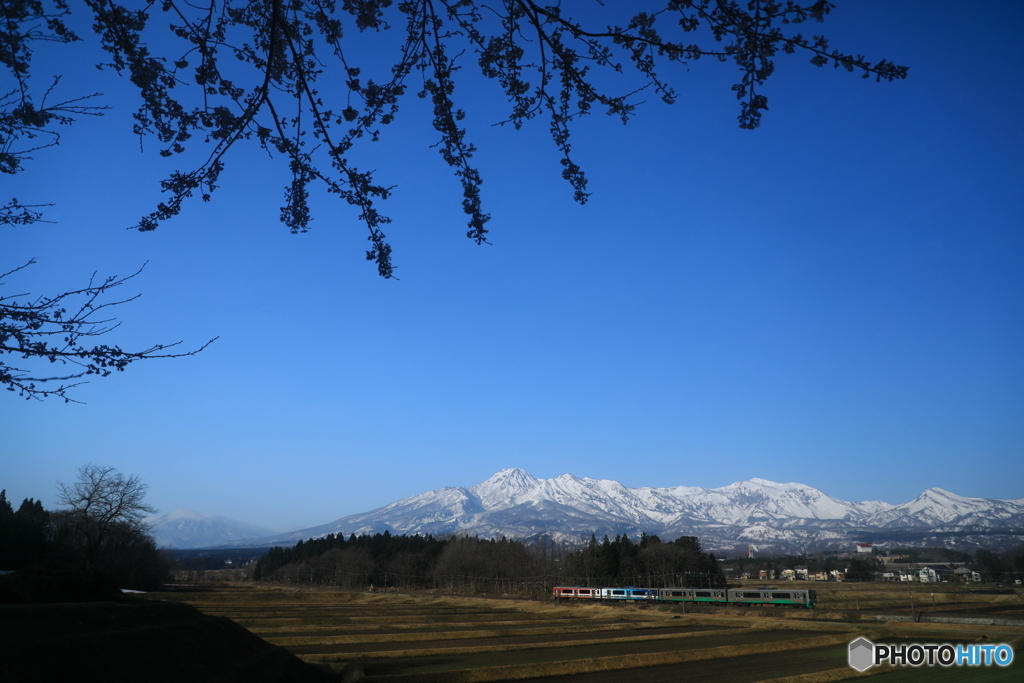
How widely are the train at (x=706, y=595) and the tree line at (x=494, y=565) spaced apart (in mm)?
13717

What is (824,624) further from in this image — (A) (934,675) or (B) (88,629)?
(B) (88,629)

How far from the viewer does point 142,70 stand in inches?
180

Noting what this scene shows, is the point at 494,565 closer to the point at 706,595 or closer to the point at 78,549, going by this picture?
the point at 706,595

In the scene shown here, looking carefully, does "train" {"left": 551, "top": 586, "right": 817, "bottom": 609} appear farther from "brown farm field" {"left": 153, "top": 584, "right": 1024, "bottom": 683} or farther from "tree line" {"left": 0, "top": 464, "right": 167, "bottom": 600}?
"tree line" {"left": 0, "top": 464, "right": 167, "bottom": 600}

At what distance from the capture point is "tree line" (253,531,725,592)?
85125 millimetres

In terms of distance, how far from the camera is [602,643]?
29.0 meters

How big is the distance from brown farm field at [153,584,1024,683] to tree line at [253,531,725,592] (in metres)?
37.9

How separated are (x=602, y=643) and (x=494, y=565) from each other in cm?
7260

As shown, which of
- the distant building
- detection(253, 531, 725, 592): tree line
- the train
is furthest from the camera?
detection(253, 531, 725, 592): tree line

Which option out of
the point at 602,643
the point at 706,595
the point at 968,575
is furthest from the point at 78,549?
the point at 968,575

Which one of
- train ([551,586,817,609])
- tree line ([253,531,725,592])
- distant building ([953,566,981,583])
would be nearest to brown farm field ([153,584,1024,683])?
train ([551,586,817,609])

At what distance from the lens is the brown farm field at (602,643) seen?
764 inches

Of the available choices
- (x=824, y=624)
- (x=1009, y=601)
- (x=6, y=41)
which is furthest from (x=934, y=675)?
(x=1009, y=601)

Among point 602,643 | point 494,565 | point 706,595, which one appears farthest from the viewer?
point 494,565
